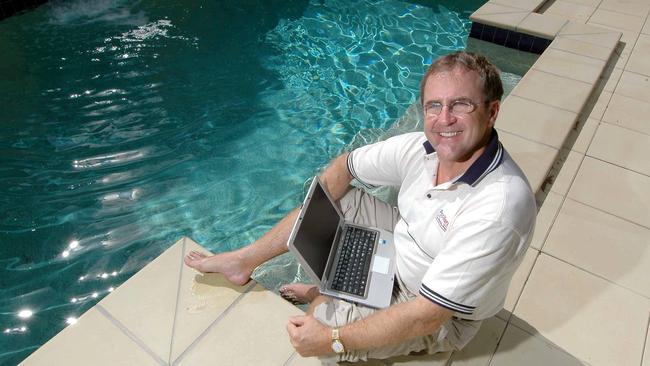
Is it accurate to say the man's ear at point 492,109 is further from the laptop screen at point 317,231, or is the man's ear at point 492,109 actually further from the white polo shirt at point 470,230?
the laptop screen at point 317,231

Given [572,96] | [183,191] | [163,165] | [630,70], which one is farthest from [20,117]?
[630,70]

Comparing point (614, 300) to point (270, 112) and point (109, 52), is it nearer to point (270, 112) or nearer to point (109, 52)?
point (270, 112)

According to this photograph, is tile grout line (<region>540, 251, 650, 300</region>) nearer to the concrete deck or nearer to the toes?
the concrete deck

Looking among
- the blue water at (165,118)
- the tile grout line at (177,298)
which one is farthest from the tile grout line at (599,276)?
the tile grout line at (177,298)

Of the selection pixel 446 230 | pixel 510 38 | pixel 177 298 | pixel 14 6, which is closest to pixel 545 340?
pixel 446 230

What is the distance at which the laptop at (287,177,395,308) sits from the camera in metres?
1.53

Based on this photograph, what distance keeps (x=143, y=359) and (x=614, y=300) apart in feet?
6.95

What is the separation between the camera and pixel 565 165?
8.77ft

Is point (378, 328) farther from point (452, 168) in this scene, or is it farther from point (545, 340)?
point (545, 340)

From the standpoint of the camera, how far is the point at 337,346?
1.34 meters

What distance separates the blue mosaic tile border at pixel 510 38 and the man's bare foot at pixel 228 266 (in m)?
3.84

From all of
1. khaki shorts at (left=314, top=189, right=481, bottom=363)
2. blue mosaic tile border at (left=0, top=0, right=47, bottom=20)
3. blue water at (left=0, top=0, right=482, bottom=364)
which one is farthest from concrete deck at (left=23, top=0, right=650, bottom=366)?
blue mosaic tile border at (left=0, top=0, right=47, bottom=20)

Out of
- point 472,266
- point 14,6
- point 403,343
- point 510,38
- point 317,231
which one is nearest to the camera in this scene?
point 472,266

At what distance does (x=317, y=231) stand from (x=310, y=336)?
412 mm
